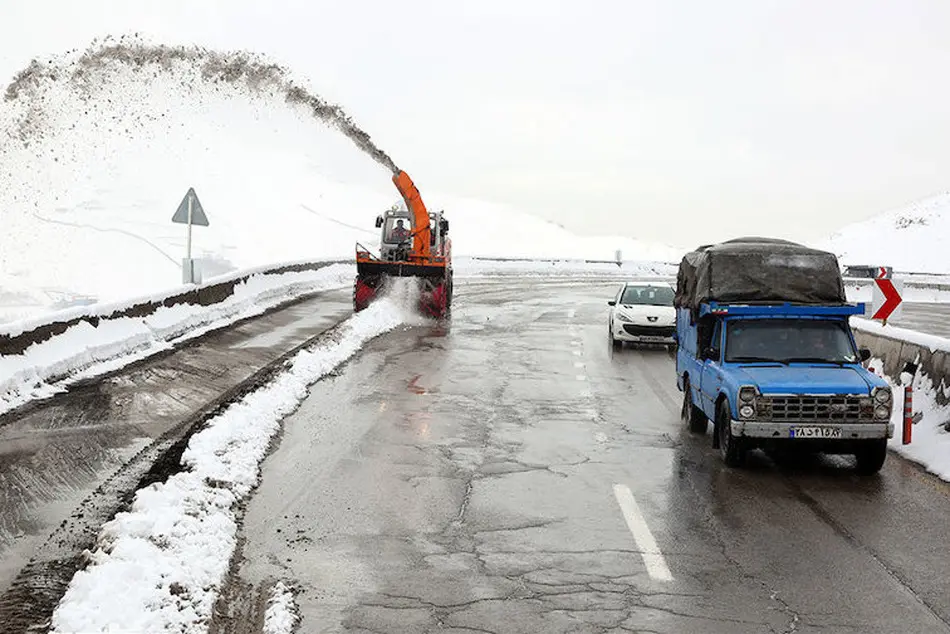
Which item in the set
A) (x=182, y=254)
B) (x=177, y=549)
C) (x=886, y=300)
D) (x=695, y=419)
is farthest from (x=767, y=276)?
(x=182, y=254)

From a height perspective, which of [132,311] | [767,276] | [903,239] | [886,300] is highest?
[903,239]

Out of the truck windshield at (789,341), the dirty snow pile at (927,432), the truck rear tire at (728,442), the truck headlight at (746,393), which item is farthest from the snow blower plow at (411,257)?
the truck headlight at (746,393)

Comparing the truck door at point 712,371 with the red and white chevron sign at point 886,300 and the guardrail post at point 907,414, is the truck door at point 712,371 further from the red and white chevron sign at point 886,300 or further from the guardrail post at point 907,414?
the red and white chevron sign at point 886,300

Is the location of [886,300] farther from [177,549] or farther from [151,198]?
Answer: [151,198]

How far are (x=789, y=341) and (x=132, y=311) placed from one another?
40.6 feet

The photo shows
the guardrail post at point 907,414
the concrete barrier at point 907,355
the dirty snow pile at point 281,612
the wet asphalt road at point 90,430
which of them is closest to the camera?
the dirty snow pile at point 281,612

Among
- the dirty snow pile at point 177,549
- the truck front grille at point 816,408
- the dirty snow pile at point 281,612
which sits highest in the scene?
the truck front grille at point 816,408

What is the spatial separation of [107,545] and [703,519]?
4819mm

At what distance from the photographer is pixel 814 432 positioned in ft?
32.8

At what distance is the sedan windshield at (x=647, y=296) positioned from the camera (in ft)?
74.7

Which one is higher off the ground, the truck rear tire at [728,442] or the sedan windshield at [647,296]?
the sedan windshield at [647,296]

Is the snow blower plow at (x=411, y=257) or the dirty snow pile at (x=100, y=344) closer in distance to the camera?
the dirty snow pile at (x=100, y=344)

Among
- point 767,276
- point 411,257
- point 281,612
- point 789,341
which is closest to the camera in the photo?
point 281,612

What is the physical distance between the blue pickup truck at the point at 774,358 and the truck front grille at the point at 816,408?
10mm
